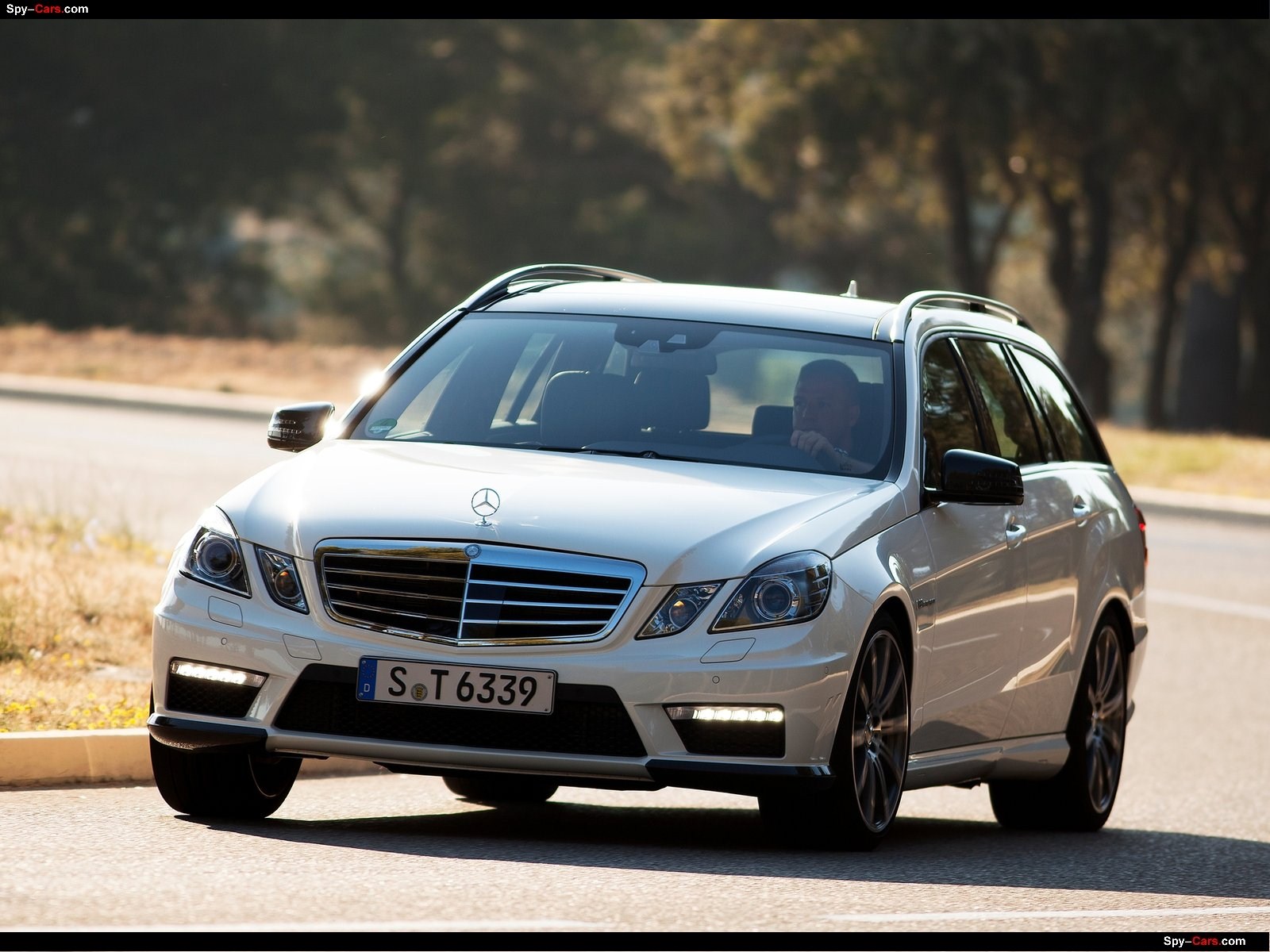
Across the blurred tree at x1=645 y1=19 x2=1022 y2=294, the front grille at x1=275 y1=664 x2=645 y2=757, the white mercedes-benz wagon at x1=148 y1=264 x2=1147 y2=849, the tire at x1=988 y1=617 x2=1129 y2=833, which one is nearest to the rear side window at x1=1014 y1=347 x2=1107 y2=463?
the white mercedes-benz wagon at x1=148 y1=264 x2=1147 y2=849

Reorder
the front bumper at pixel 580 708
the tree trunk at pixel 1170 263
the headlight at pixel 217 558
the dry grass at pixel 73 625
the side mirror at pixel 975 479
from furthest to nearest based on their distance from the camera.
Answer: the tree trunk at pixel 1170 263, the dry grass at pixel 73 625, the side mirror at pixel 975 479, the headlight at pixel 217 558, the front bumper at pixel 580 708

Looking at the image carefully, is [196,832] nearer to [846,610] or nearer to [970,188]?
[846,610]

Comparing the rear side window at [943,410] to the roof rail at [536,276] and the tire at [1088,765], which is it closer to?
the roof rail at [536,276]

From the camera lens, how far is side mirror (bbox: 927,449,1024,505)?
7.76 metres

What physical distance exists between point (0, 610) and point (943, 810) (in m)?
4.50

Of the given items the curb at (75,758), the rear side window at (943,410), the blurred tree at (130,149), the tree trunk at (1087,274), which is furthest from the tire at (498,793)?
the blurred tree at (130,149)

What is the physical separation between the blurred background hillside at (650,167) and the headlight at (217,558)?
31.9m

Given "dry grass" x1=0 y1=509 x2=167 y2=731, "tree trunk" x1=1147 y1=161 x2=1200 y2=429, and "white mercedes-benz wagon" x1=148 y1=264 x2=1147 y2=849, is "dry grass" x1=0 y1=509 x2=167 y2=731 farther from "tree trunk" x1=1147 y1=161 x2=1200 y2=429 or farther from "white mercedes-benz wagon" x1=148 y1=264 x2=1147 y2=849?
"tree trunk" x1=1147 y1=161 x2=1200 y2=429

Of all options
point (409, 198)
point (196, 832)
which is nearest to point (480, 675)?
point (196, 832)

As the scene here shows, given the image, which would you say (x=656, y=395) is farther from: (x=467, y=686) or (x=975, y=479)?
(x=467, y=686)

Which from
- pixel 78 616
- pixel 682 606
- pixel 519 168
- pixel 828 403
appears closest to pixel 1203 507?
pixel 78 616

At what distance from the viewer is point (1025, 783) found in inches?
381

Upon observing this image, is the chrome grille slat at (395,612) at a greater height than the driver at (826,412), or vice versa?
the driver at (826,412)

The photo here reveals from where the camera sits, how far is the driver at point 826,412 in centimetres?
782
